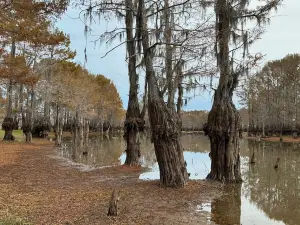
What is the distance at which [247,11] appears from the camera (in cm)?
1267

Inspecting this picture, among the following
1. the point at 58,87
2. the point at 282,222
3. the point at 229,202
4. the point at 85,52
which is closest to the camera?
the point at 282,222

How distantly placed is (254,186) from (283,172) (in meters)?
4.59

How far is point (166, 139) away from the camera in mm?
10570

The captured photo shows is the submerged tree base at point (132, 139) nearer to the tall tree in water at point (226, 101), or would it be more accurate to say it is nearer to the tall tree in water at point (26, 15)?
the tall tree in water at point (226, 101)

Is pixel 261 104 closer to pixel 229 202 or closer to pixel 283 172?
pixel 283 172

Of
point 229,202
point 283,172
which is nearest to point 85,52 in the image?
point 229,202

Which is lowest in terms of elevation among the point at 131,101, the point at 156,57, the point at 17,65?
the point at 131,101

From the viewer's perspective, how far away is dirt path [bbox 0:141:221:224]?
707 cm

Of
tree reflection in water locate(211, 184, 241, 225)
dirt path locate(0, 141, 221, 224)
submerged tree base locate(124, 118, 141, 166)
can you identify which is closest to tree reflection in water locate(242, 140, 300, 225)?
tree reflection in water locate(211, 184, 241, 225)

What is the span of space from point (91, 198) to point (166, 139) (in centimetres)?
306

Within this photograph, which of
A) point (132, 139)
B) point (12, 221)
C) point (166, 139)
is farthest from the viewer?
point (132, 139)

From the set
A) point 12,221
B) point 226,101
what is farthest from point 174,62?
point 12,221

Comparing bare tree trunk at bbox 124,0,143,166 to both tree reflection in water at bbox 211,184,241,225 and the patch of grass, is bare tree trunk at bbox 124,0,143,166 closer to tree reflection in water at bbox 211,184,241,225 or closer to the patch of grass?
tree reflection in water at bbox 211,184,241,225

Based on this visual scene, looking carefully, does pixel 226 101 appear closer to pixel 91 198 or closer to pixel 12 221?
pixel 91 198
